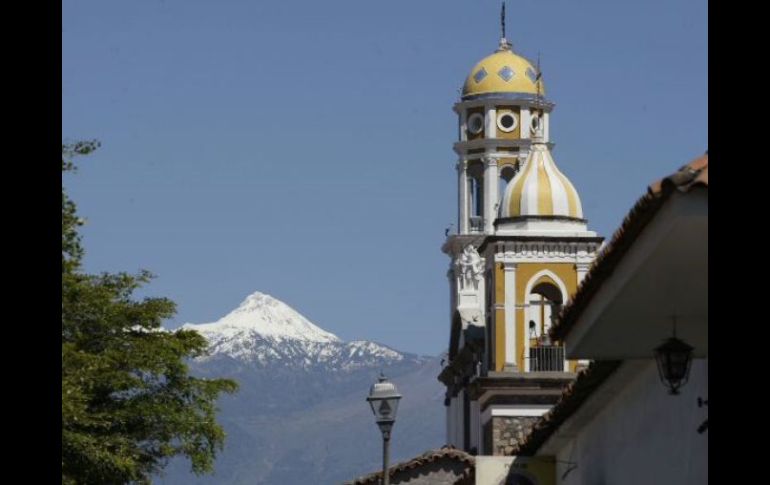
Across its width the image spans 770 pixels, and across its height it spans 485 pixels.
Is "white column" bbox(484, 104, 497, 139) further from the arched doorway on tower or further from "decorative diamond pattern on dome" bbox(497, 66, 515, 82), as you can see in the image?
the arched doorway on tower

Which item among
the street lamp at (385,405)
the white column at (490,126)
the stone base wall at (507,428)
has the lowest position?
the street lamp at (385,405)

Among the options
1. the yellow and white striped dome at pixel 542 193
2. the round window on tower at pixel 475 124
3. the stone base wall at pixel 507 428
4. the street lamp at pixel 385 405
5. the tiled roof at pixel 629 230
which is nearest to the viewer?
the tiled roof at pixel 629 230

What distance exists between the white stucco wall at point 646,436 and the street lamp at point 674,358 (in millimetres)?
398

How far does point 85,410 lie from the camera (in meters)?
34.6

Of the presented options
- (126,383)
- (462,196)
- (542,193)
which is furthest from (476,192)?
(126,383)

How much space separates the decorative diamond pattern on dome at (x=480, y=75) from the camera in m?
80.8

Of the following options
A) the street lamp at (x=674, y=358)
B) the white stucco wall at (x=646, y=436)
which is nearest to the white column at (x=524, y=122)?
the white stucco wall at (x=646, y=436)

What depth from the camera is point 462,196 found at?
269 feet

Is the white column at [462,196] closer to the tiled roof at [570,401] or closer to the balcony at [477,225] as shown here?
the balcony at [477,225]

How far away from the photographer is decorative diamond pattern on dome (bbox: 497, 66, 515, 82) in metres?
80.9

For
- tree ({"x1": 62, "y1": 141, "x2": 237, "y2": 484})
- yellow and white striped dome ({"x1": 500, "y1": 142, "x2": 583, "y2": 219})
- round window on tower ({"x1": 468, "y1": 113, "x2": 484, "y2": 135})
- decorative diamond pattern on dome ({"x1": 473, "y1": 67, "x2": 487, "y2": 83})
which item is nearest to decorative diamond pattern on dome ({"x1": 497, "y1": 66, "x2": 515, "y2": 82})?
decorative diamond pattern on dome ({"x1": 473, "y1": 67, "x2": 487, "y2": 83})

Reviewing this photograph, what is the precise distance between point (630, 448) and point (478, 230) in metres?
66.6

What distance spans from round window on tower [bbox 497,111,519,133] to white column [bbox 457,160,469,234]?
5.64 feet
